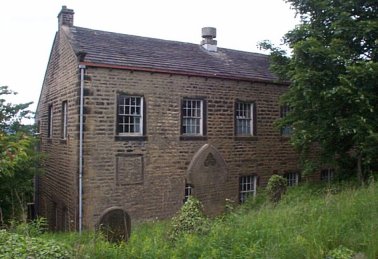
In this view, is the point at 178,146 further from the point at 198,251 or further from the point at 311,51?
the point at 198,251

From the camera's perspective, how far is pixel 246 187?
17906 mm

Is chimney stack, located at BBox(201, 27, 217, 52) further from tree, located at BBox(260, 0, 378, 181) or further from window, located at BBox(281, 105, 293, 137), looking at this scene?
tree, located at BBox(260, 0, 378, 181)

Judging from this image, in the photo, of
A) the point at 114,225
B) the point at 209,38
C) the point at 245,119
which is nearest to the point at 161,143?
Result: the point at 245,119

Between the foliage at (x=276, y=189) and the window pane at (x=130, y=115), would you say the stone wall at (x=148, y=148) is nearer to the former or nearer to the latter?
the window pane at (x=130, y=115)

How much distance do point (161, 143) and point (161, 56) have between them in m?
3.87

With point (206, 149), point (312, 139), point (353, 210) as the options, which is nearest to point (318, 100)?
point (312, 139)

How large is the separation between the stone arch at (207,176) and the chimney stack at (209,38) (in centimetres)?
889

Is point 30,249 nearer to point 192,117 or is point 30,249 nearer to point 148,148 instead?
point 148,148

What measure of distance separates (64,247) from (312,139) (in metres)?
→ 8.09

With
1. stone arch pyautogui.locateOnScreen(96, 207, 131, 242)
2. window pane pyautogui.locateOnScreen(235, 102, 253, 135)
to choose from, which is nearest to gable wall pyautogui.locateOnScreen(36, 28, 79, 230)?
stone arch pyautogui.locateOnScreen(96, 207, 131, 242)

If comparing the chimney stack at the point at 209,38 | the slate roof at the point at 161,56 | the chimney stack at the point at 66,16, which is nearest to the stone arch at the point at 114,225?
the slate roof at the point at 161,56

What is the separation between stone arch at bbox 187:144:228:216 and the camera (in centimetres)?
1158

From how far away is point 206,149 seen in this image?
12008mm

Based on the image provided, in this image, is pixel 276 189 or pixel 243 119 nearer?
pixel 276 189
